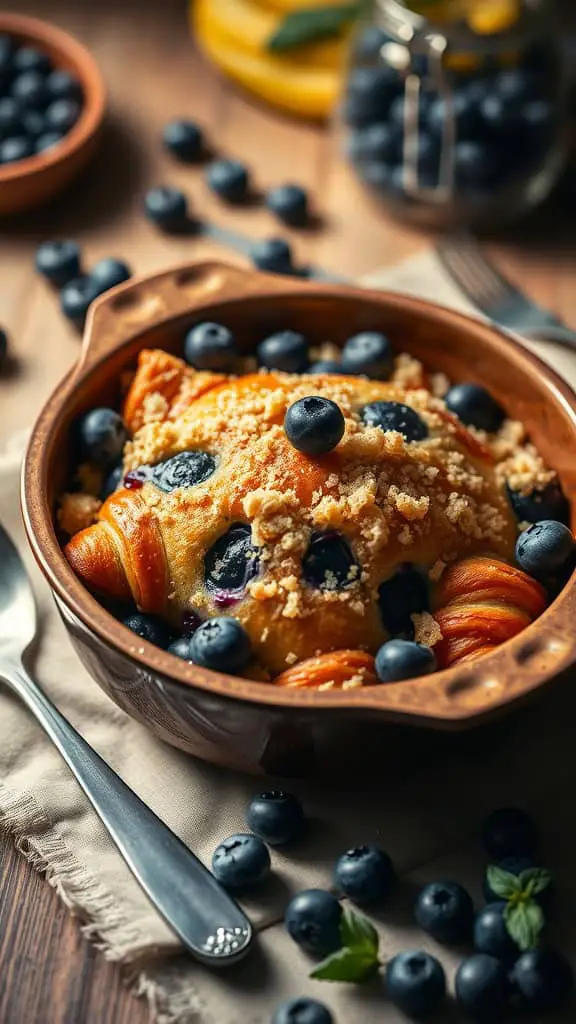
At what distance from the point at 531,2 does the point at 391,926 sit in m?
1.88

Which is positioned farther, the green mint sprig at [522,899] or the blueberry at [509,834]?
the blueberry at [509,834]

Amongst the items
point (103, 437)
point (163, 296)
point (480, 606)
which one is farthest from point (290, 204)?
point (480, 606)

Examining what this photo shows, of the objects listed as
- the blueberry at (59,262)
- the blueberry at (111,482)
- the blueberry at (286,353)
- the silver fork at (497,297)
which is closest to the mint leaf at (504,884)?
the blueberry at (111,482)

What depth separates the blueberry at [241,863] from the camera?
1.45 metres

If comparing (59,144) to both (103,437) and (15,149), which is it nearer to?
(15,149)

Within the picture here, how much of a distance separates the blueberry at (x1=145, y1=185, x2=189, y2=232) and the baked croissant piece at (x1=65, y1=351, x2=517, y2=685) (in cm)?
102

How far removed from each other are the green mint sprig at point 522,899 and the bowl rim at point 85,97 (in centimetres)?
173

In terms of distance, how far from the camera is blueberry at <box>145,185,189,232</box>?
252 centimetres

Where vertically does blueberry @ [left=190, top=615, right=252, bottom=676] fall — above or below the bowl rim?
above

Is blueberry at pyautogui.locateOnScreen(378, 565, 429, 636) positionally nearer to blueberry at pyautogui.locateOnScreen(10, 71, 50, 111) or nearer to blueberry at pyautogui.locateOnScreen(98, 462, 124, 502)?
blueberry at pyautogui.locateOnScreen(98, 462, 124, 502)

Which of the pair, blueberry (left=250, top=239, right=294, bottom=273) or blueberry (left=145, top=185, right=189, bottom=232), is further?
blueberry (left=145, top=185, right=189, bottom=232)

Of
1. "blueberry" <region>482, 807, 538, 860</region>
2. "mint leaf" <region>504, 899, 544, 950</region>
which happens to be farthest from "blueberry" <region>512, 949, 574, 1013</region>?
"blueberry" <region>482, 807, 538, 860</region>

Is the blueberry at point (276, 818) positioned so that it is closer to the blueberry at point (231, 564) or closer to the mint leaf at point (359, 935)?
the mint leaf at point (359, 935)

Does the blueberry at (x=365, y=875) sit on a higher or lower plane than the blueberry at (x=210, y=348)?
lower
